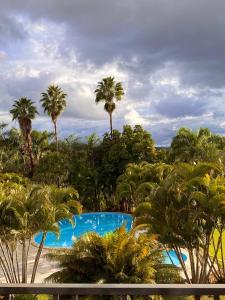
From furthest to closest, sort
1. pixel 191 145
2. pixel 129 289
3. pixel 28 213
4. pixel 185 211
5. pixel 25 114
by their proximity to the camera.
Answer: pixel 25 114 → pixel 191 145 → pixel 28 213 → pixel 185 211 → pixel 129 289

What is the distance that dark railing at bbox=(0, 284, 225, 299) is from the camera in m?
2.71

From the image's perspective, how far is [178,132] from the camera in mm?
30484

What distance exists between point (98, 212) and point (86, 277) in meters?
24.3

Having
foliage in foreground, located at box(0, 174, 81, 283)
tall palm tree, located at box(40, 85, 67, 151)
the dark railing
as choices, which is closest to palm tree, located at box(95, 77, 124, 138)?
tall palm tree, located at box(40, 85, 67, 151)

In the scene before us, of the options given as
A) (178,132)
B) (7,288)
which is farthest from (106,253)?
(178,132)

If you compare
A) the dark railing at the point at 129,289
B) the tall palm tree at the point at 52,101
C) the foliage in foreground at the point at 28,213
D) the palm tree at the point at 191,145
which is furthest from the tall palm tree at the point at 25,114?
the dark railing at the point at 129,289

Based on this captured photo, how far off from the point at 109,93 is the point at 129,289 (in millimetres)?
38568

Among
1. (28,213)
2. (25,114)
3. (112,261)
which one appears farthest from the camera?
(25,114)

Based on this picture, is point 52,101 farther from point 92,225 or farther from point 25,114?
point 92,225

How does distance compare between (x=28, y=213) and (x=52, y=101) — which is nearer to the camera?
(x=28, y=213)

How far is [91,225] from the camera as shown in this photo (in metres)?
32.1

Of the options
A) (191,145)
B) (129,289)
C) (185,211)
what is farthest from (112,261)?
(191,145)

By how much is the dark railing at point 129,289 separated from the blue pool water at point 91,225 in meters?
24.5

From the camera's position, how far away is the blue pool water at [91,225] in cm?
2845
